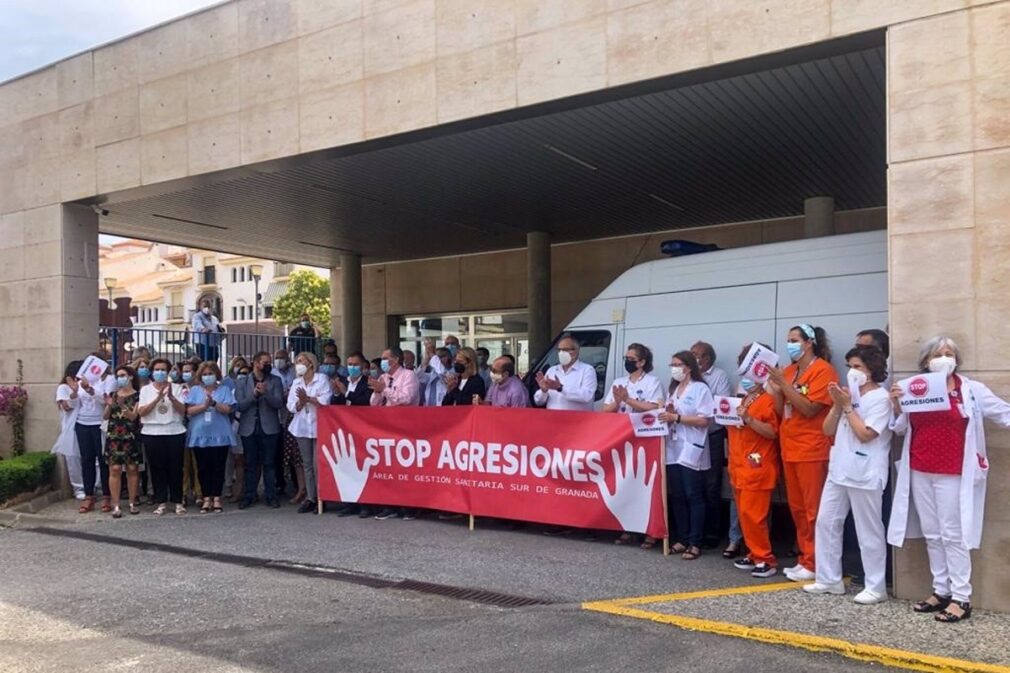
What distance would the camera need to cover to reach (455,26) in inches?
355

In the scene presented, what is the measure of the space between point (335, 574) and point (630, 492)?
269cm

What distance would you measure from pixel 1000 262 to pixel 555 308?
40.9 ft

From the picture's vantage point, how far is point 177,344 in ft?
50.9

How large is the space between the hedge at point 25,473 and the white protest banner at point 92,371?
1.59 meters

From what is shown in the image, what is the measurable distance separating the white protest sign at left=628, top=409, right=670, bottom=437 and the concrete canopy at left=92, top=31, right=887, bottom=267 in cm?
301

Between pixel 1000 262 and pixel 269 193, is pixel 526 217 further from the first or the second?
pixel 1000 262

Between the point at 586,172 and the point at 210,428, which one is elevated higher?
the point at 586,172

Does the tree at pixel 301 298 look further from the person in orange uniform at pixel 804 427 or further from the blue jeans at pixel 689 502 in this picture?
the person in orange uniform at pixel 804 427

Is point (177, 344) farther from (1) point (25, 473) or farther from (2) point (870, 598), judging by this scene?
(2) point (870, 598)

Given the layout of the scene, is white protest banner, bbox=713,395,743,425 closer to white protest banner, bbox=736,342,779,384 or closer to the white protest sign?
white protest banner, bbox=736,342,779,384

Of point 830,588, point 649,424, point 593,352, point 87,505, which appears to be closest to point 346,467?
point 593,352

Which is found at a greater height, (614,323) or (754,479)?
(614,323)

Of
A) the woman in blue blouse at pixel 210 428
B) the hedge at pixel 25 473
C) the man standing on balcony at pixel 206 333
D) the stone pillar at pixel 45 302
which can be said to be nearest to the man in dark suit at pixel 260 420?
the woman in blue blouse at pixel 210 428

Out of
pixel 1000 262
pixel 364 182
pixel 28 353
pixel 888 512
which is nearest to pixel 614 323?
pixel 888 512
